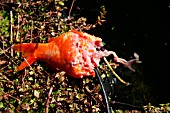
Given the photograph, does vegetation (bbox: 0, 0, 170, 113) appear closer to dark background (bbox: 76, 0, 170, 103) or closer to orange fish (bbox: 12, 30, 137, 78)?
Answer: orange fish (bbox: 12, 30, 137, 78)

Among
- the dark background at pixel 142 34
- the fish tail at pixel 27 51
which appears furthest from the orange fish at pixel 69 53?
the dark background at pixel 142 34

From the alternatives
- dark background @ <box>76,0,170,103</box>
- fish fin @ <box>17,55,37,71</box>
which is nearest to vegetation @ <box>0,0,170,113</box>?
fish fin @ <box>17,55,37,71</box>

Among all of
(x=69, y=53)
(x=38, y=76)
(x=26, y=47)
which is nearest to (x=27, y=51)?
(x=26, y=47)

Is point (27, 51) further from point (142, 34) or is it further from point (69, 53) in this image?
point (142, 34)

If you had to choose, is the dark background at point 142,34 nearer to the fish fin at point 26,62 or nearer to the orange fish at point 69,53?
the orange fish at point 69,53

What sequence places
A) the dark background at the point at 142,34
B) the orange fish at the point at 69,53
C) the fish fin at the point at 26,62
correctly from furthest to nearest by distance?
the dark background at the point at 142,34, the fish fin at the point at 26,62, the orange fish at the point at 69,53

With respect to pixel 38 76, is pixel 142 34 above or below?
above
